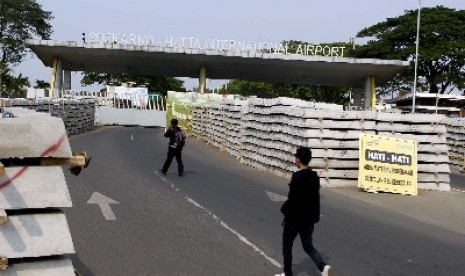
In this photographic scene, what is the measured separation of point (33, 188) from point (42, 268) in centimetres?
75

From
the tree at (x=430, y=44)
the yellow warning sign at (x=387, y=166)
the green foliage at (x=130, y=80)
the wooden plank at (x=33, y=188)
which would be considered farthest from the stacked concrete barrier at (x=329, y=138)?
the green foliage at (x=130, y=80)

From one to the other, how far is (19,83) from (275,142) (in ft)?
182

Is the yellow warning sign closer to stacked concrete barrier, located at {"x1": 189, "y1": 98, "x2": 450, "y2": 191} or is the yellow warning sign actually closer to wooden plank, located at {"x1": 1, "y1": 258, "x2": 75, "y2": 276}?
stacked concrete barrier, located at {"x1": 189, "y1": 98, "x2": 450, "y2": 191}

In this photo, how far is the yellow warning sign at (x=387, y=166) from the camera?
15.8 meters

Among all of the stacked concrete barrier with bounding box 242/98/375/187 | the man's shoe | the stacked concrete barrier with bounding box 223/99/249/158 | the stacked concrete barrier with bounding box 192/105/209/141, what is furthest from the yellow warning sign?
the stacked concrete barrier with bounding box 192/105/209/141

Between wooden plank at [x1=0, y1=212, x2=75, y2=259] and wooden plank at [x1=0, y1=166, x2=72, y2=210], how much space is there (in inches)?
5.1

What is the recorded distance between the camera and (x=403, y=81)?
71.7 m

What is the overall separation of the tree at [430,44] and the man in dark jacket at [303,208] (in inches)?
2452

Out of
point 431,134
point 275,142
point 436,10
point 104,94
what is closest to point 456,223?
point 431,134

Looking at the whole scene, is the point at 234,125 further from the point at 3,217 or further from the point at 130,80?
the point at 130,80

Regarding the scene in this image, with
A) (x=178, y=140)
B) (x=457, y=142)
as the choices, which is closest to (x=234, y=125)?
(x=178, y=140)

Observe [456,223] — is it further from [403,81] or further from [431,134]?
[403,81]

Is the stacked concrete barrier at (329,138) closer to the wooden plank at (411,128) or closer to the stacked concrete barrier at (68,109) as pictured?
the wooden plank at (411,128)

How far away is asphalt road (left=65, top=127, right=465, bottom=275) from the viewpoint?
25.7ft
